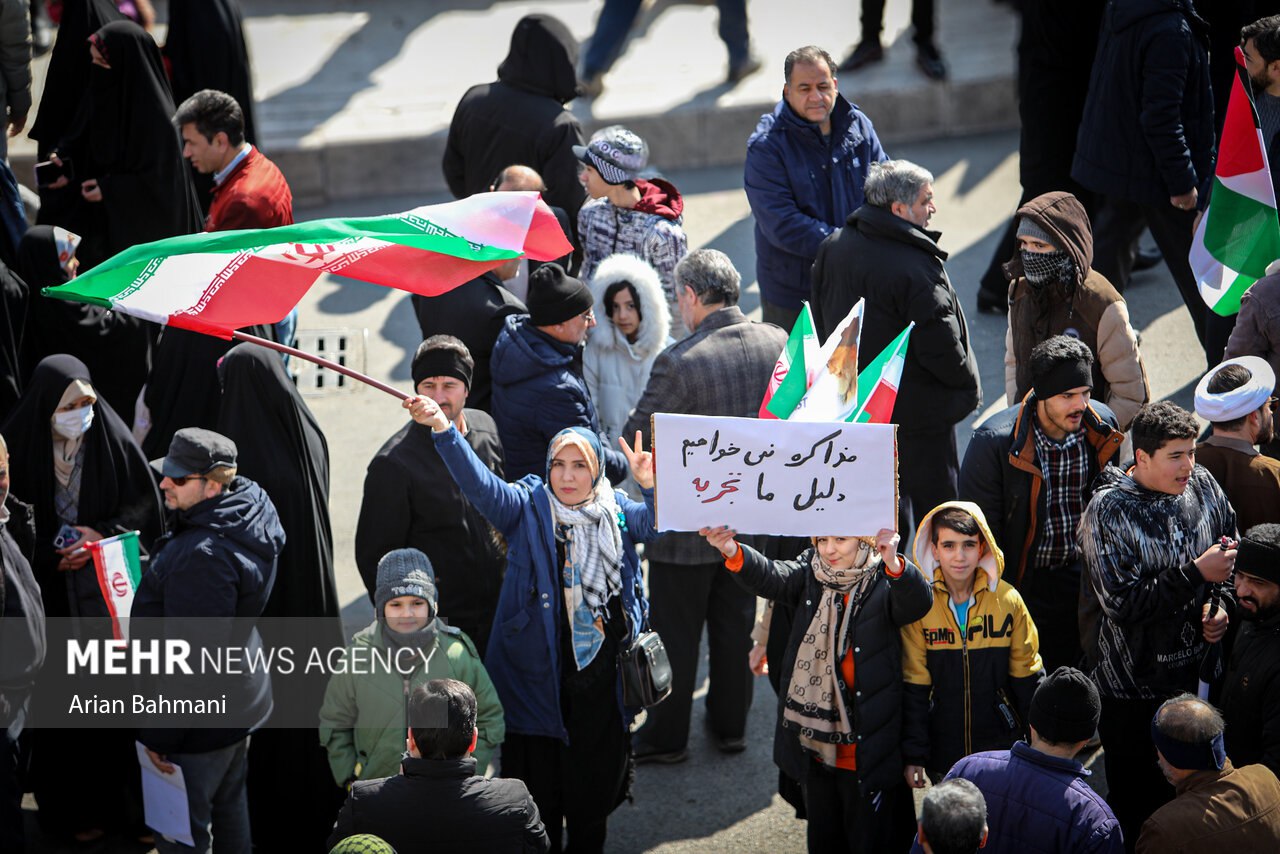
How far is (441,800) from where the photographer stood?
441 centimetres

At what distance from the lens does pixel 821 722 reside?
16.9 feet

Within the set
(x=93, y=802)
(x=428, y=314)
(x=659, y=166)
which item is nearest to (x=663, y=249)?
(x=428, y=314)

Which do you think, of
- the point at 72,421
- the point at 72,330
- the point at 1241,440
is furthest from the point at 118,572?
the point at 1241,440

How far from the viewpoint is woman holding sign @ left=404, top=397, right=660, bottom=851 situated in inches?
214

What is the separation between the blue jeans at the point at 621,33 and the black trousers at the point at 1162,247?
384 cm

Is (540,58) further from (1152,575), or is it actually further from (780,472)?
(1152,575)

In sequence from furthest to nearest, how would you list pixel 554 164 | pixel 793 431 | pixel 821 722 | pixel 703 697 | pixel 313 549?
pixel 554 164 < pixel 703 697 < pixel 313 549 < pixel 821 722 < pixel 793 431

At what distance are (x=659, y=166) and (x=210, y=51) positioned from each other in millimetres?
3354

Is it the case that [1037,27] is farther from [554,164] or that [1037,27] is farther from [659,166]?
[659,166]

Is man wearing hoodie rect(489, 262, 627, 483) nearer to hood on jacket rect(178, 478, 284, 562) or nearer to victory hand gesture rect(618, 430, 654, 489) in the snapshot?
victory hand gesture rect(618, 430, 654, 489)

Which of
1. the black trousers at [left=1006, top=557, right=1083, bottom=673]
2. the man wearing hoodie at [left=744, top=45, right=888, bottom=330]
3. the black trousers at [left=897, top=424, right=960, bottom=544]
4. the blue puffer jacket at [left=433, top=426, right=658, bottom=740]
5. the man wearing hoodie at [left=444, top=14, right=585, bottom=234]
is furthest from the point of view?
the man wearing hoodie at [left=444, top=14, right=585, bottom=234]

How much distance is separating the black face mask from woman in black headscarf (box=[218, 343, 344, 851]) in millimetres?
2864

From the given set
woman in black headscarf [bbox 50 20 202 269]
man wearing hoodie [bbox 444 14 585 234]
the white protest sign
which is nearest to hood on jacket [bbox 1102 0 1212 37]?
man wearing hoodie [bbox 444 14 585 234]

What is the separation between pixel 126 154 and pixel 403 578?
4.33 metres
